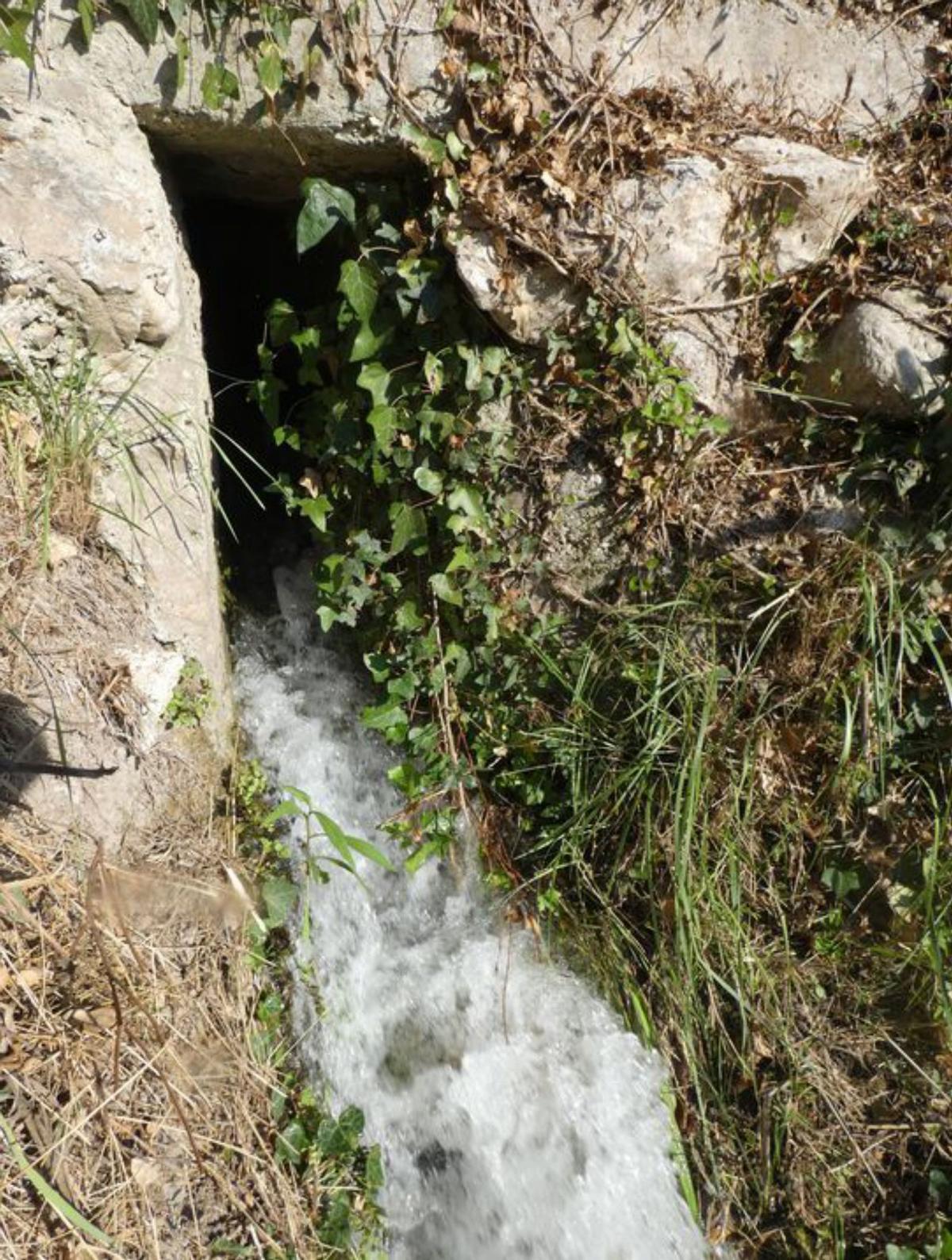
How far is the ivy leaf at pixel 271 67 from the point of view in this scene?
255cm

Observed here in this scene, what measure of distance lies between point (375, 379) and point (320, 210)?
50 centimetres

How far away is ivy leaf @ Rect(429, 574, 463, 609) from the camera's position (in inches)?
117

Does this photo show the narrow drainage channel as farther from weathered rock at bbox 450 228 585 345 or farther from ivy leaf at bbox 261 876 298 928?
weathered rock at bbox 450 228 585 345

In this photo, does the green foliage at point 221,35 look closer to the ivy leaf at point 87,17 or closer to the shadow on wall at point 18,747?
the ivy leaf at point 87,17

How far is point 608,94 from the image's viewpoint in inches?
109

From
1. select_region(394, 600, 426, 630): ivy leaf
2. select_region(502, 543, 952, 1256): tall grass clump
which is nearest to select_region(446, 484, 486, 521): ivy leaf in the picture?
select_region(394, 600, 426, 630): ivy leaf

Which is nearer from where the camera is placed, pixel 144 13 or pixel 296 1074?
pixel 144 13

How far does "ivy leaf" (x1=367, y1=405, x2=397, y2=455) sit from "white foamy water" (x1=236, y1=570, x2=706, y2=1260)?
985 millimetres

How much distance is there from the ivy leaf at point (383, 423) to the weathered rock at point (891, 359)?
4.24 feet

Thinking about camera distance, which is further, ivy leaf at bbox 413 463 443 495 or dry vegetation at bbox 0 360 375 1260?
ivy leaf at bbox 413 463 443 495

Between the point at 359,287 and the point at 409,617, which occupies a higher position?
the point at 359,287

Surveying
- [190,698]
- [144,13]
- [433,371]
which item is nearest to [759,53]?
[433,371]

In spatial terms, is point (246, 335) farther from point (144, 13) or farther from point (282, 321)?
point (144, 13)

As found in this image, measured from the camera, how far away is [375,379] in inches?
112
